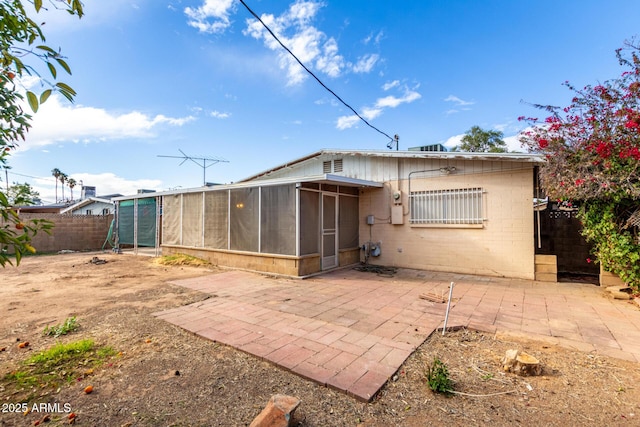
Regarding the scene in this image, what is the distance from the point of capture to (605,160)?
5.10 metres

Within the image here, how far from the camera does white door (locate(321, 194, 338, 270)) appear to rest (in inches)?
310

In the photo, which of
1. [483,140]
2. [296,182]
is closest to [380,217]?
[296,182]

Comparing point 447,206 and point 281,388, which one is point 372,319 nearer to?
point 281,388

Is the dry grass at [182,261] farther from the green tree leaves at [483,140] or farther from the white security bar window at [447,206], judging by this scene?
the green tree leaves at [483,140]

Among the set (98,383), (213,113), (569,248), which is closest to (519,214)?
(569,248)

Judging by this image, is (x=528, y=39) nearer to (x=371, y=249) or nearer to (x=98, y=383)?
(x=371, y=249)

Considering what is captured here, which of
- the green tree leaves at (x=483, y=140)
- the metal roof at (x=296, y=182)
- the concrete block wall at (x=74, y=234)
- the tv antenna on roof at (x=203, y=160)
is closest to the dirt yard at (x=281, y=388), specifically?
the metal roof at (x=296, y=182)

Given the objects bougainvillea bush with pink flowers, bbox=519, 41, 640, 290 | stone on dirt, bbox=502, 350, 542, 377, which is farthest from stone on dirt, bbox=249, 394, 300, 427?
bougainvillea bush with pink flowers, bbox=519, 41, 640, 290

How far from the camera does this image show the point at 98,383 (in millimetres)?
2676

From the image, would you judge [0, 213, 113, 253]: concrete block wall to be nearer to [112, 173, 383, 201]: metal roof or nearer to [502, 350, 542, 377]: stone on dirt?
[112, 173, 383, 201]: metal roof

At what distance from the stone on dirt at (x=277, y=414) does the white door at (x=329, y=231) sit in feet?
18.6

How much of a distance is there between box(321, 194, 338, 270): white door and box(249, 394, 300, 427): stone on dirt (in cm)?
566

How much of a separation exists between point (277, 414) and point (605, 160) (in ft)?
21.7

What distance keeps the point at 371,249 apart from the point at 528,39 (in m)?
7.04
